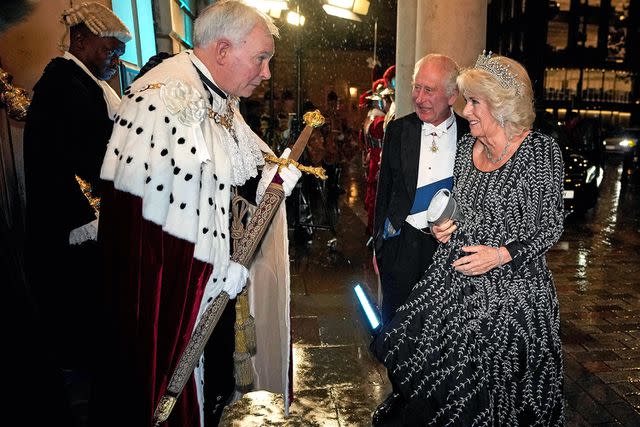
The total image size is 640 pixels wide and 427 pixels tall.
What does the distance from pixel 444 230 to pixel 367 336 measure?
6.90ft

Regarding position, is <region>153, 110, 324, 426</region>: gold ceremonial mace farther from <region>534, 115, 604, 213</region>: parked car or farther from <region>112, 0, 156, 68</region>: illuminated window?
<region>534, 115, 604, 213</region>: parked car

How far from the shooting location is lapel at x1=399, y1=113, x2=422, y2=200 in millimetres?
2957

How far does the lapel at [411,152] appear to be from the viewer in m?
2.96

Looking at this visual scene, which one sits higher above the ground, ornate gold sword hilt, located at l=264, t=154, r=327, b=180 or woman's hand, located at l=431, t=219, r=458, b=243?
ornate gold sword hilt, located at l=264, t=154, r=327, b=180

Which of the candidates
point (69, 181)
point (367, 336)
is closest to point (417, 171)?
point (367, 336)

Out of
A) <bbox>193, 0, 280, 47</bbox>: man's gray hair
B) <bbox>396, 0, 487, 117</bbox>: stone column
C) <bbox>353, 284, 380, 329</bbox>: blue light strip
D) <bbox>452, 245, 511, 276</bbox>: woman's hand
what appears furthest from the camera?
<bbox>353, 284, 380, 329</bbox>: blue light strip

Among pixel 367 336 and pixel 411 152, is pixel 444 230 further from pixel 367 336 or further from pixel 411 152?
pixel 367 336

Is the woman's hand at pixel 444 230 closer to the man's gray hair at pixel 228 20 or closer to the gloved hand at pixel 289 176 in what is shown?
the gloved hand at pixel 289 176

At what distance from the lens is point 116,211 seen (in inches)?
73.9

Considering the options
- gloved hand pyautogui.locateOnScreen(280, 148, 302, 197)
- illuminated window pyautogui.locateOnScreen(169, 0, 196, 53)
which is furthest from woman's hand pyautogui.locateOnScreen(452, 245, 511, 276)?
illuminated window pyautogui.locateOnScreen(169, 0, 196, 53)

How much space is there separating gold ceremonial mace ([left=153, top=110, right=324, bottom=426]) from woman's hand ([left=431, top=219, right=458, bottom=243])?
0.78 m

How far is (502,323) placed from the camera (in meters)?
2.27

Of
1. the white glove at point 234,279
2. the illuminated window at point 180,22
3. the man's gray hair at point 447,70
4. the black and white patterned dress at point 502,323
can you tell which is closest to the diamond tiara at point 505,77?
the black and white patterned dress at point 502,323

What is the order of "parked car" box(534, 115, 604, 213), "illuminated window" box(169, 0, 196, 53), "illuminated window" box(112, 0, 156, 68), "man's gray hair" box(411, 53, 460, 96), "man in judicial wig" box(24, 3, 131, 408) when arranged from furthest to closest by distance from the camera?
"parked car" box(534, 115, 604, 213) < "illuminated window" box(169, 0, 196, 53) < "illuminated window" box(112, 0, 156, 68) < "man's gray hair" box(411, 53, 460, 96) < "man in judicial wig" box(24, 3, 131, 408)
